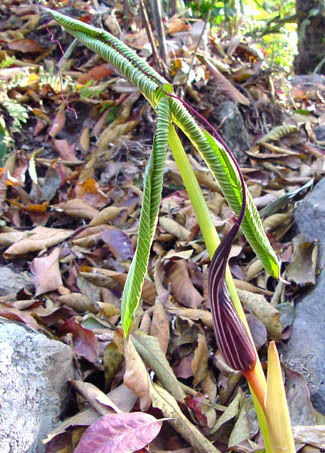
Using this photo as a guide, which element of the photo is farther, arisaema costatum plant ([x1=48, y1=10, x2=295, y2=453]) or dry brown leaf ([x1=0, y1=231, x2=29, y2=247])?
dry brown leaf ([x1=0, y1=231, x2=29, y2=247])

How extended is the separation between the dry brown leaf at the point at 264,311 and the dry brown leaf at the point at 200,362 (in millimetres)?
185

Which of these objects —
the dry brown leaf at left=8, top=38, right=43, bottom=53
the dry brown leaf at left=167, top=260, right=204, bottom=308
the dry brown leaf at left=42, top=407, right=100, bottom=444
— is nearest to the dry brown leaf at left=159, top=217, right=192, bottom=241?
the dry brown leaf at left=167, top=260, right=204, bottom=308

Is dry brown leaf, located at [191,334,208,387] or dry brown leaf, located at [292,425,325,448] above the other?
dry brown leaf, located at [292,425,325,448]

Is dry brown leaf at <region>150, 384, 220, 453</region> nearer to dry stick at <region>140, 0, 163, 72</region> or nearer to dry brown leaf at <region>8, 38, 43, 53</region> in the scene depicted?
dry stick at <region>140, 0, 163, 72</region>

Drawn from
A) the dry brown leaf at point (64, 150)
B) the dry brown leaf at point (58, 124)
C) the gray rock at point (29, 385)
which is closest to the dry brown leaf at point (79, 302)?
the gray rock at point (29, 385)

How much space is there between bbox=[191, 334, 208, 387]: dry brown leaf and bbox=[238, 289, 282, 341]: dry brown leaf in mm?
185

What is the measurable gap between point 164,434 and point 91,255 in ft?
2.54

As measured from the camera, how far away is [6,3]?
9.64 feet

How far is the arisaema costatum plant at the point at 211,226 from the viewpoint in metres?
0.69

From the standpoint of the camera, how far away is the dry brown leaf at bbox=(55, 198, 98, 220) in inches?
74.9

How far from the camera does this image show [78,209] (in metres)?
1.92

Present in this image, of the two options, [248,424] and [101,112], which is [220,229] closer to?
[248,424]

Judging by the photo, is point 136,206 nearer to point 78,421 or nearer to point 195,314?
point 195,314

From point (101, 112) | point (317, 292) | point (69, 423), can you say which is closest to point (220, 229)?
point (317, 292)
